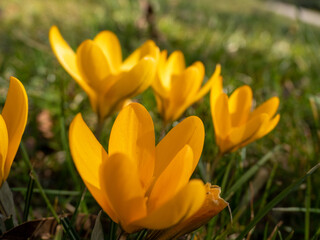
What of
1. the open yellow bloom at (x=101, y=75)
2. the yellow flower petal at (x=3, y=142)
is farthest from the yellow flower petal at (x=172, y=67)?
the yellow flower petal at (x=3, y=142)

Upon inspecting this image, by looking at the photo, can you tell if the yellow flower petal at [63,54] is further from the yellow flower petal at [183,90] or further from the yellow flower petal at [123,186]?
the yellow flower petal at [123,186]

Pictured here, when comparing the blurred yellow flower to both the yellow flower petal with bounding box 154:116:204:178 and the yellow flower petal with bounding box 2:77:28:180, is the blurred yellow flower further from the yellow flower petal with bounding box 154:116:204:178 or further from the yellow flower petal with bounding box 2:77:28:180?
Answer: the yellow flower petal with bounding box 2:77:28:180

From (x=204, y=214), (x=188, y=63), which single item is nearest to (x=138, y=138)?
(x=204, y=214)

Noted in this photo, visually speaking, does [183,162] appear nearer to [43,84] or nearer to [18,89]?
[18,89]

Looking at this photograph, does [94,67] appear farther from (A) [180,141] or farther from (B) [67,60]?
(A) [180,141]

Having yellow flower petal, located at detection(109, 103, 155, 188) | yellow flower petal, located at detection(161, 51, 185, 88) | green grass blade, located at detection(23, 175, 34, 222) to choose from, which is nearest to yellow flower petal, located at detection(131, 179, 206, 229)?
yellow flower petal, located at detection(109, 103, 155, 188)

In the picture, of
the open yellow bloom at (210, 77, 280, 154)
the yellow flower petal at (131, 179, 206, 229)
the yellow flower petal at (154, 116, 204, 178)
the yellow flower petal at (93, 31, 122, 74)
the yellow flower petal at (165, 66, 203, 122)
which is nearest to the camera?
the yellow flower petal at (131, 179, 206, 229)
